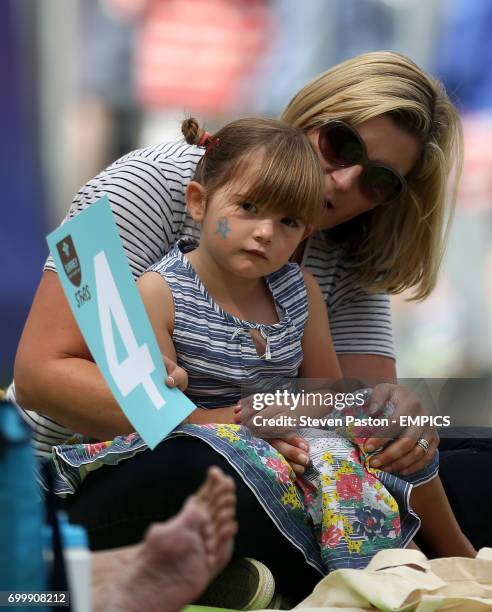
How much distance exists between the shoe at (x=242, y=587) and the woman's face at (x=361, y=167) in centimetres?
71

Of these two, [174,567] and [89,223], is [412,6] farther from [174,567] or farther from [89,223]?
[174,567]

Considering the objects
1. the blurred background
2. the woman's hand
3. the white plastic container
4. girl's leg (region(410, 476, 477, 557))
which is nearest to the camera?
the white plastic container

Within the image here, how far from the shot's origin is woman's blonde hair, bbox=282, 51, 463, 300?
6.74 ft

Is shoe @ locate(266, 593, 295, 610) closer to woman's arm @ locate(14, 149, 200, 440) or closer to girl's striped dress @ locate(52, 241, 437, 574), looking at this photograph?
girl's striped dress @ locate(52, 241, 437, 574)

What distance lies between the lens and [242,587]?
1.56m

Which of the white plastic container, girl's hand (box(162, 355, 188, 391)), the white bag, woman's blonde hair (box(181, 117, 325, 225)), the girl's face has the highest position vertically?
woman's blonde hair (box(181, 117, 325, 225))

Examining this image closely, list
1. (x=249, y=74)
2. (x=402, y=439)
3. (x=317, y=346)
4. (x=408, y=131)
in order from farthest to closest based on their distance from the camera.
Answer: (x=249, y=74) < (x=408, y=131) < (x=317, y=346) < (x=402, y=439)

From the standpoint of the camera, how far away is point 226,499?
1.09 metres

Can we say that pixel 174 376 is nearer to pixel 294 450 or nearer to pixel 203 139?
pixel 294 450

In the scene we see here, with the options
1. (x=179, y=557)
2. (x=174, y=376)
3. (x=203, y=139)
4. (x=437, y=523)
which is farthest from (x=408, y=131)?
(x=179, y=557)

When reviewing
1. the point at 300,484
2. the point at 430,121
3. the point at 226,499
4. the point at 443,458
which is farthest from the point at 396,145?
the point at 226,499

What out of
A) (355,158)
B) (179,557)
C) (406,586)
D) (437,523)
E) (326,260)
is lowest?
(437,523)

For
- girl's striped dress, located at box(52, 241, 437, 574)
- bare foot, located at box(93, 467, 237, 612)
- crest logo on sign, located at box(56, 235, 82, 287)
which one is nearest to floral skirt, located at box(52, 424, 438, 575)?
girl's striped dress, located at box(52, 241, 437, 574)

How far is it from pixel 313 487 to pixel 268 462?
0.27 ft
